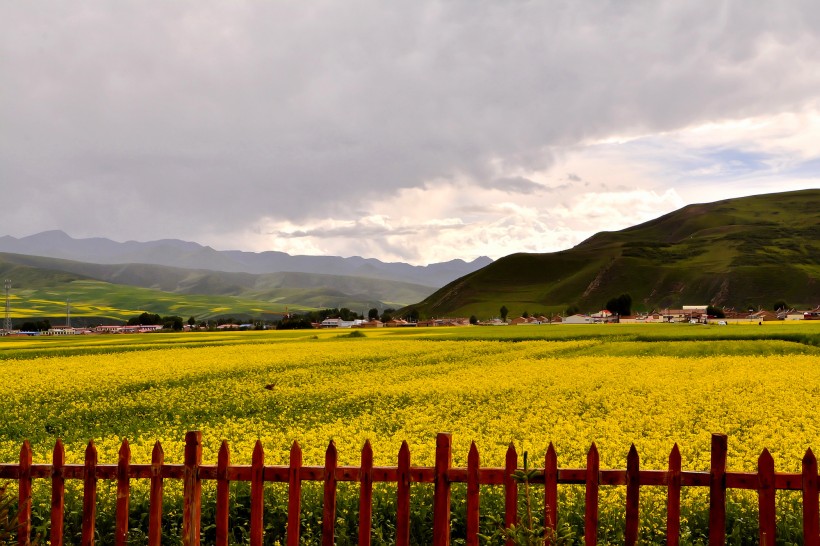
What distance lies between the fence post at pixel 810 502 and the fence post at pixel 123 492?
299 inches

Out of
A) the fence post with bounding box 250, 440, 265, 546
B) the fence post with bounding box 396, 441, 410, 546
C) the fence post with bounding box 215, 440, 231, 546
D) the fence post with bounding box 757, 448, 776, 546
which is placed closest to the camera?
the fence post with bounding box 757, 448, 776, 546

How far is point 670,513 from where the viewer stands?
6863mm

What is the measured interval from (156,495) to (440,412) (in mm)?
12458

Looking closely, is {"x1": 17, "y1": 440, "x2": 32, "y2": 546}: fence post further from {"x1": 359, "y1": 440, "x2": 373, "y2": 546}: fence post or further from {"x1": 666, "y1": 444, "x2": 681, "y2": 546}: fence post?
{"x1": 666, "y1": 444, "x2": 681, "y2": 546}: fence post

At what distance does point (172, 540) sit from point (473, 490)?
4.43 meters

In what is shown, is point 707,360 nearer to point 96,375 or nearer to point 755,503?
point 755,503

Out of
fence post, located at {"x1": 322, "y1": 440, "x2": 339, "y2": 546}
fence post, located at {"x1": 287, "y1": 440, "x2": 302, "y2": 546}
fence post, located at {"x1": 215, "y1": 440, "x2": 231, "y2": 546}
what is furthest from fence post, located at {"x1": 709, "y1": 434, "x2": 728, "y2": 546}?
fence post, located at {"x1": 215, "y1": 440, "x2": 231, "y2": 546}

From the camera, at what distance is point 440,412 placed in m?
19.1

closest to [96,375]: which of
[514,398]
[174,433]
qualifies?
[174,433]

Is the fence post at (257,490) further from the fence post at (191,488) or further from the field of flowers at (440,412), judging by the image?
the field of flowers at (440,412)

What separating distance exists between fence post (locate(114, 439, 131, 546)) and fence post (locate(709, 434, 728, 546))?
6.68 m

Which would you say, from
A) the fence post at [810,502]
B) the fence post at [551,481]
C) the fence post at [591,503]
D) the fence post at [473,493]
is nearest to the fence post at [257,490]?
the fence post at [473,493]

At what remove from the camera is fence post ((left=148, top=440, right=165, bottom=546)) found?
24.1ft

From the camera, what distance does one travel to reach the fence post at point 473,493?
676 centimetres
